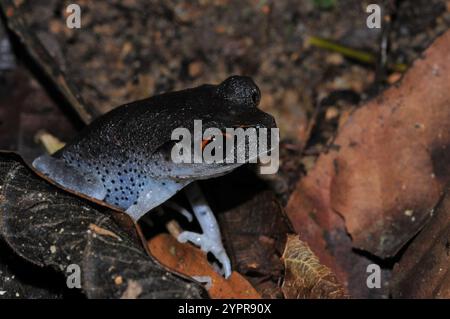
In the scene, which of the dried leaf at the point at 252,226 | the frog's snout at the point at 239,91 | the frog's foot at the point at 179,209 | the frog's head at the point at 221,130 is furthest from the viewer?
the frog's foot at the point at 179,209

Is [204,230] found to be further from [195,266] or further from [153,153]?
[153,153]

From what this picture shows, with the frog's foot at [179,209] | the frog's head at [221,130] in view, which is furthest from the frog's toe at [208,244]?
the frog's head at [221,130]

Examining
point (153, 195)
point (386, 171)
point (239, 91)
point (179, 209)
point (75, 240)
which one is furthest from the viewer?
point (179, 209)

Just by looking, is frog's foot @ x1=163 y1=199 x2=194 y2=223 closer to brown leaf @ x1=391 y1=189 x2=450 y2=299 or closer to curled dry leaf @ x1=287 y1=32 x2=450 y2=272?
curled dry leaf @ x1=287 y1=32 x2=450 y2=272

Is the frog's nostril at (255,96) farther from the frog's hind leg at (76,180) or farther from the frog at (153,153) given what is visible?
the frog's hind leg at (76,180)

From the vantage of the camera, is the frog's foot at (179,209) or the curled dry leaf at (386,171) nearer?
the curled dry leaf at (386,171)

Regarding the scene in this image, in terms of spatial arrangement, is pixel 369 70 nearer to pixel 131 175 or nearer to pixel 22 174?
pixel 131 175

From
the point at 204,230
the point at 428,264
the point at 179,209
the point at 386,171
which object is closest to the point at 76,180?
the point at 179,209
